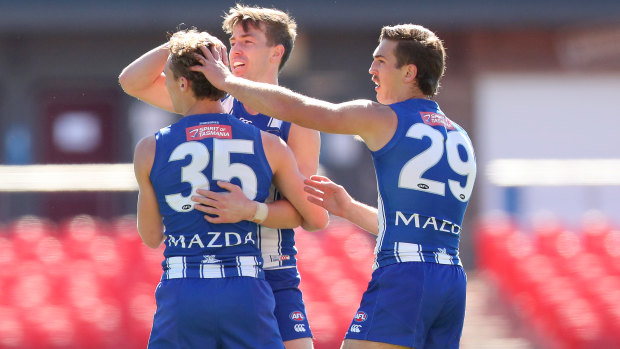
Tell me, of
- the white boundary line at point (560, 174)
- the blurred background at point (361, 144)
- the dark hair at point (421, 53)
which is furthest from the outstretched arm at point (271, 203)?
the white boundary line at point (560, 174)

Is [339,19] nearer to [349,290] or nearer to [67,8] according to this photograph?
[67,8]

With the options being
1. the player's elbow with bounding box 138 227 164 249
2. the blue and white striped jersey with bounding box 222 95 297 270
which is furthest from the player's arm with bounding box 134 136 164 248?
the blue and white striped jersey with bounding box 222 95 297 270

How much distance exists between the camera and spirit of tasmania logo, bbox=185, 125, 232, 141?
11.8ft

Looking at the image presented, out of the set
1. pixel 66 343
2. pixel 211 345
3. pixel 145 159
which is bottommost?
pixel 66 343

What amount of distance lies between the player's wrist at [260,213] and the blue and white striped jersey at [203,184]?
0.04 meters

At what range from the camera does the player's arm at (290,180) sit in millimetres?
3715

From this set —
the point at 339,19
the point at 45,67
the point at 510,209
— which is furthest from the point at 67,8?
the point at 510,209

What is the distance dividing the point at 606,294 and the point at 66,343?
4322 millimetres

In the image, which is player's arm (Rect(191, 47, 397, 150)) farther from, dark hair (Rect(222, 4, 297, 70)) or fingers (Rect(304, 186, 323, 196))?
dark hair (Rect(222, 4, 297, 70))

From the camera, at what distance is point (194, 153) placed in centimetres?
357

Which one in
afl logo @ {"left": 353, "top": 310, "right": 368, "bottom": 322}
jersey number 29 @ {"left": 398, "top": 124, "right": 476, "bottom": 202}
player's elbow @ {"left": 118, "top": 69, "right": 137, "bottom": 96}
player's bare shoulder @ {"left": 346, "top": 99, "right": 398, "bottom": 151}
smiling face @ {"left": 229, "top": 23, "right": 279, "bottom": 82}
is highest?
smiling face @ {"left": 229, "top": 23, "right": 279, "bottom": 82}

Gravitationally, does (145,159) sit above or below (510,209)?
above

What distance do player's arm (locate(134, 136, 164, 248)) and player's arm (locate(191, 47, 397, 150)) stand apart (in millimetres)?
368

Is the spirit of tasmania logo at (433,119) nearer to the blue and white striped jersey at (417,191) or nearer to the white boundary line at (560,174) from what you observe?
the blue and white striped jersey at (417,191)
